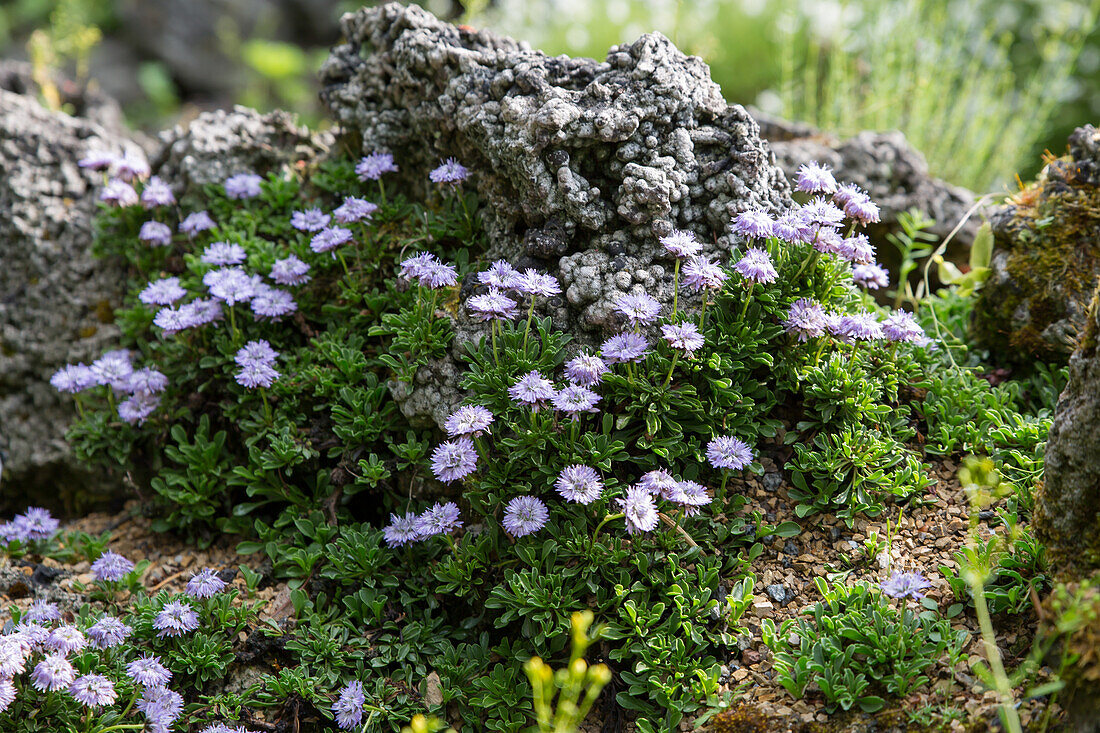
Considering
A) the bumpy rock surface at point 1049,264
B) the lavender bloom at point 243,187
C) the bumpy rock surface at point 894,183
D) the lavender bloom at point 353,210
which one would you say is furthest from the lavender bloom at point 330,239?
the bumpy rock surface at point 1049,264

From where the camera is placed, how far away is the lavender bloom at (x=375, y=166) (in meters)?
3.79

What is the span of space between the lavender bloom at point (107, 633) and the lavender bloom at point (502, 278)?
5.85 feet

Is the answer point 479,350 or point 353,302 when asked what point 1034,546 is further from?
point 353,302

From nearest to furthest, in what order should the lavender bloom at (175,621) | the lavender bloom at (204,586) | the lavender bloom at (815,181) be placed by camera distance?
the lavender bloom at (175,621) < the lavender bloom at (204,586) < the lavender bloom at (815,181)

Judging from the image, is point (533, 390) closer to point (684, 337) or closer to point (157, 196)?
point (684, 337)

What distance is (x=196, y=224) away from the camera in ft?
13.5

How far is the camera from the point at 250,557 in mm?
3512

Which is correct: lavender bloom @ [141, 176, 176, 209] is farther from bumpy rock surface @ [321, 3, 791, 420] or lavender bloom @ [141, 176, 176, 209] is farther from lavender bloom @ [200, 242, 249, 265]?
bumpy rock surface @ [321, 3, 791, 420]

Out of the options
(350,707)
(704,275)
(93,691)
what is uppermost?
(704,275)

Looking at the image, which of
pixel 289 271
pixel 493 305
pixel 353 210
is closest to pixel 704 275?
pixel 493 305

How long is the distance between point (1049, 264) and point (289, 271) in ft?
10.9

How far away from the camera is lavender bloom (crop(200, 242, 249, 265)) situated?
3764 mm

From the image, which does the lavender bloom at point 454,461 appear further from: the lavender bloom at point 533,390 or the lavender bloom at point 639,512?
the lavender bloom at point 639,512

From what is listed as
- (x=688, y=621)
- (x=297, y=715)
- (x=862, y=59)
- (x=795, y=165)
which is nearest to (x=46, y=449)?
(x=297, y=715)
